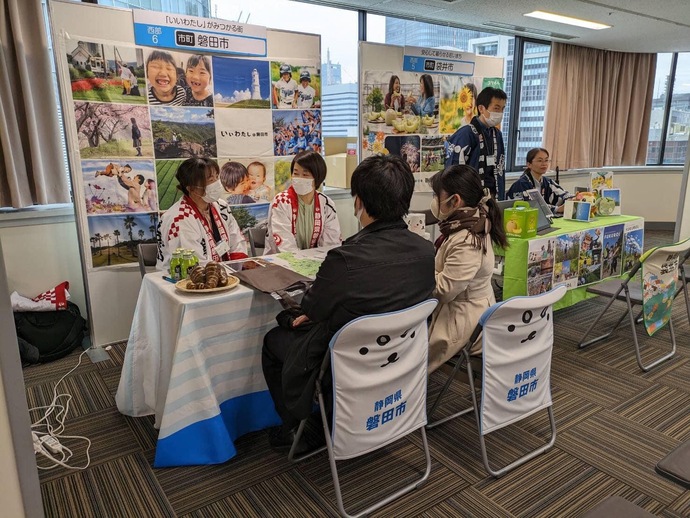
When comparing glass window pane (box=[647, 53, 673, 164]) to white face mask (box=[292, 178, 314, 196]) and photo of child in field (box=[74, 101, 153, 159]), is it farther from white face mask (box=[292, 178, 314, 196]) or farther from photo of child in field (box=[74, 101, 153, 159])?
photo of child in field (box=[74, 101, 153, 159])

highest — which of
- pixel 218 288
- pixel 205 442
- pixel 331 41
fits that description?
pixel 331 41

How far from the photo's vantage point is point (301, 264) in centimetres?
246

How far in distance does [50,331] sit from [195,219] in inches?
53.1

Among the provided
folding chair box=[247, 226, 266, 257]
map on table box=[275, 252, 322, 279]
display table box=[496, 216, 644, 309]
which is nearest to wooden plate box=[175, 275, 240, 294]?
map on table box=[275, 252, 322, 279]

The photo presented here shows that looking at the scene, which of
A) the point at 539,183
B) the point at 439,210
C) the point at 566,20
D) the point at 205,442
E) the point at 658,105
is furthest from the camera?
the point at 658,105

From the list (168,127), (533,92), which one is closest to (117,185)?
(168,127)

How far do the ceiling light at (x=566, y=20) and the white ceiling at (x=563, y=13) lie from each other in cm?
10

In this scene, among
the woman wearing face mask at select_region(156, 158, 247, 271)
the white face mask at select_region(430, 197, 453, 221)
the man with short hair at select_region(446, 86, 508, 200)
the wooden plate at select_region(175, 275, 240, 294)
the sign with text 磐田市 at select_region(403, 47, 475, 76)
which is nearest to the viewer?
the wooden plate at select_region(175, 275, 240, 294)

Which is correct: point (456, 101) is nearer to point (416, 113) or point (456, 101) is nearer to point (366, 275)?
point (416, 113)

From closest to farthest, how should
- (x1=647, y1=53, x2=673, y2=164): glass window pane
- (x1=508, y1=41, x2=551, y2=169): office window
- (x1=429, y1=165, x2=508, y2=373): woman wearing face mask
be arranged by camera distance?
(x1=429, y1=165, x2=508, y2=373): woman wearing face mask → (x1=508, y1=41, x2=551, y2=169): office window → (x1=647, y1=53, x2=673, y2=164): glass window pane

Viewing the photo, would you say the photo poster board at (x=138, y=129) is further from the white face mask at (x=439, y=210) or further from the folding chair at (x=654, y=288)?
the folding chair at (x=654, y=288)

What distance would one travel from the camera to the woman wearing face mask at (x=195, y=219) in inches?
104

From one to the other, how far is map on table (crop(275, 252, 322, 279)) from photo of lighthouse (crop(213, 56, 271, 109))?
1.44 m

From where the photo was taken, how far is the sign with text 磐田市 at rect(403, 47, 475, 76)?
4387 millimetres
